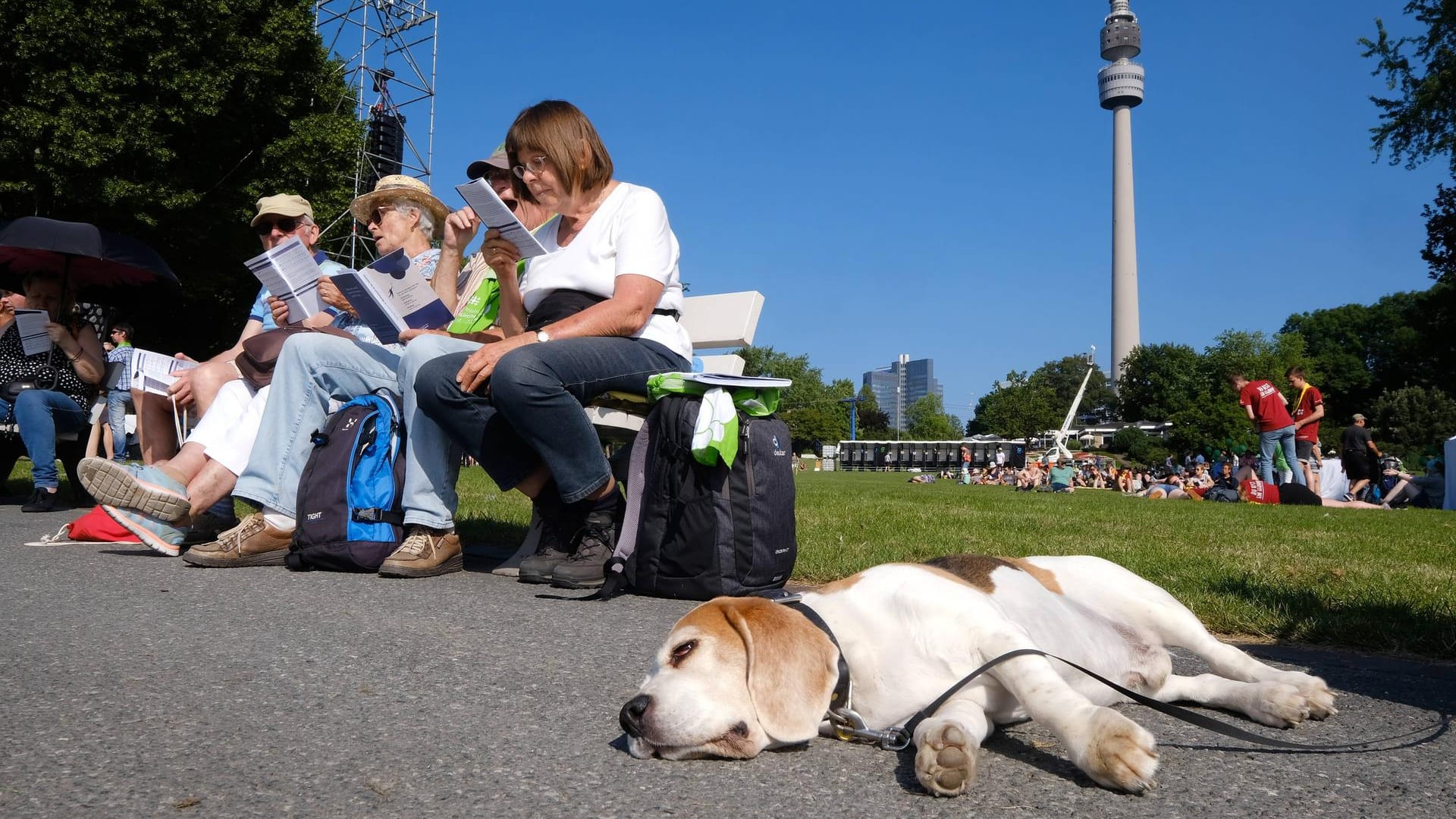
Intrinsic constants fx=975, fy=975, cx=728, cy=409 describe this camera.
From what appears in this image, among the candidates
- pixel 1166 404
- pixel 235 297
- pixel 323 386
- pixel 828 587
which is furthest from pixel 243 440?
pixel 1166 404

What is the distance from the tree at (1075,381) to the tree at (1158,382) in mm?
23776

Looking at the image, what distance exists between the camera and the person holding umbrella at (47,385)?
25.0 ft

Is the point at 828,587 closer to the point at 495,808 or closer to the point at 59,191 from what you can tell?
the point at 495,808

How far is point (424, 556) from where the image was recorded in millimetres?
4383

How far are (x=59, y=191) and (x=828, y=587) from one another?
62.1ft

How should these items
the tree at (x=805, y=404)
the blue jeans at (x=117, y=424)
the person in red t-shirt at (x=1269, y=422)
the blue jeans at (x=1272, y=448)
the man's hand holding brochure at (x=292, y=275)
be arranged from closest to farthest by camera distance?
the man's hand holding brochure at (x=292, y=275), the blue jeans at (x=117, y=424), the person in red t-shirt at (x=1269, y=422), the blue jeans at (x=1272, y=448), the tree at (x=805, y=404)

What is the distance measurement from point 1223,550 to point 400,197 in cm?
578

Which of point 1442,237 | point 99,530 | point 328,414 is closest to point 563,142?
point 328,414

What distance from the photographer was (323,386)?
4.85 m

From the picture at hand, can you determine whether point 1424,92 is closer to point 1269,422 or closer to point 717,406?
point 1269,422

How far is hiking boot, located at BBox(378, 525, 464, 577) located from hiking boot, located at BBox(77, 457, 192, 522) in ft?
4.22

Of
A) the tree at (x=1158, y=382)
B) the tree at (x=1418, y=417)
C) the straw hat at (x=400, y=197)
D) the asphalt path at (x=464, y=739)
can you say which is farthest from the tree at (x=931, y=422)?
the asphalt path at (x=464, y=739)

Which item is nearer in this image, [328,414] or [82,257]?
[328,414]

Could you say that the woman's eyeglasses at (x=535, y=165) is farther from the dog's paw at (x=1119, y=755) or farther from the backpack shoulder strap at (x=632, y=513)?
the dog's paw at (x=1119, y=755)
